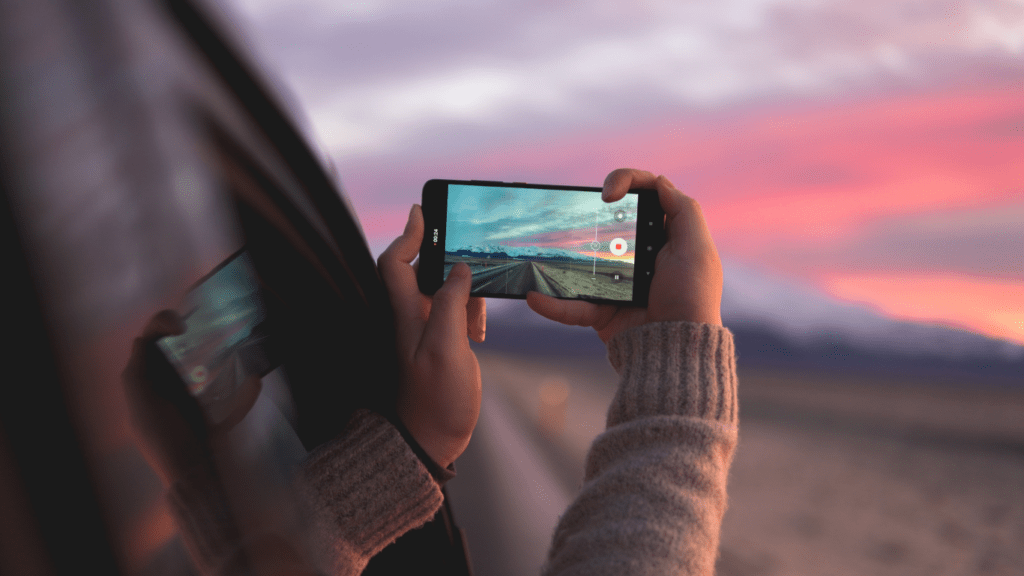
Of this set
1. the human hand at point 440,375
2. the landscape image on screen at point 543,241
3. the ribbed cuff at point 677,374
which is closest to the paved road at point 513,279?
the landscape image on screen at point 543,241

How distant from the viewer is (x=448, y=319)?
4.52 ft

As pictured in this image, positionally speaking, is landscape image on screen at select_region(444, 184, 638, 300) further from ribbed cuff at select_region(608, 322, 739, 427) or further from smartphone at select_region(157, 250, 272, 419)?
smartphone at select_region(157, 250, 272, 419)

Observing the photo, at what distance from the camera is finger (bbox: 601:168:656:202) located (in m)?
1.60

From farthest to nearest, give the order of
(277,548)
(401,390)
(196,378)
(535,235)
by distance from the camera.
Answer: (535,235), (401,390), (277,548), (196,378)

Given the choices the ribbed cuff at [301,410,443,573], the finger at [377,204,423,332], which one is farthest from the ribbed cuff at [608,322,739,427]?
the finger at [377,204,423,332]

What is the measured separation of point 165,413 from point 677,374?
92 cm

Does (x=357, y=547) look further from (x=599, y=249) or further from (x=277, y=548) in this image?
(x=599, y=249)

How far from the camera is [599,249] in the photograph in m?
1.69

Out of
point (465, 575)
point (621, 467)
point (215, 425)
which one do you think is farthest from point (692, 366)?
point (465, 575)

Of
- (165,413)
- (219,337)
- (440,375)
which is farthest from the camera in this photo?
(440,375)

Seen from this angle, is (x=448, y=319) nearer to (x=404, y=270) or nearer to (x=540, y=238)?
(x=404, y=270)

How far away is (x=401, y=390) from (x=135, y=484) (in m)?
0.92

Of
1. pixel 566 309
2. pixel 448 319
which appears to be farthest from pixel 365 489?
pixel 566 309

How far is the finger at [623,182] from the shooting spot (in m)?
1.60
